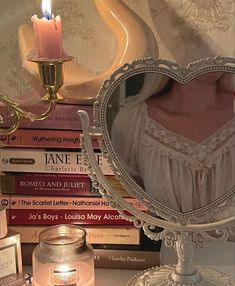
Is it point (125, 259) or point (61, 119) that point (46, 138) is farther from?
point (125, 259)

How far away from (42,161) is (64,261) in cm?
16

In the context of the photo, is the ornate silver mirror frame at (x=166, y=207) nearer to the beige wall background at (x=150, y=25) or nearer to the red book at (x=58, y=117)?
the red book at (x=58, y=117)

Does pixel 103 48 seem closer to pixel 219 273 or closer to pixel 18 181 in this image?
pixel 18 181

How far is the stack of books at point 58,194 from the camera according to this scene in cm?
85

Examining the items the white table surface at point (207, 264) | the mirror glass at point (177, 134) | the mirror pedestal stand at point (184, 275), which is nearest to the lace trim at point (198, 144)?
the mirror glass at point (177, 134)

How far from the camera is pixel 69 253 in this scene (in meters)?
0.78

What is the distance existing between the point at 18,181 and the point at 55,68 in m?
0.24

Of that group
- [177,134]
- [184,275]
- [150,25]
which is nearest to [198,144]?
[177,134]

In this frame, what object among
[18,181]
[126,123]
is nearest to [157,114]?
[126,123]

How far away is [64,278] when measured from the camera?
771 mm

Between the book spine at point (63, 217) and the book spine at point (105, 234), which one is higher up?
the book spine at point (63, 217)

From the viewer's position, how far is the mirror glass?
71cm

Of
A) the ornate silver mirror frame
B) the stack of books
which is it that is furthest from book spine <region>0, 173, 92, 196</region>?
the ornate silver mirror frame

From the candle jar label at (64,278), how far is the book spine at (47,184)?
0.14m
